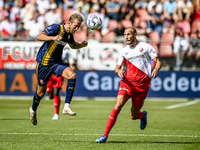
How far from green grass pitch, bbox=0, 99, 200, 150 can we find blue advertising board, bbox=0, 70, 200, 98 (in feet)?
15.8

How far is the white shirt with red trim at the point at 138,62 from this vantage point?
293 inches

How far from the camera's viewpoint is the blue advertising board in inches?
687

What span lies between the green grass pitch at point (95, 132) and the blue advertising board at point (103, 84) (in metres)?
4.82

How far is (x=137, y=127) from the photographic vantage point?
374 inches

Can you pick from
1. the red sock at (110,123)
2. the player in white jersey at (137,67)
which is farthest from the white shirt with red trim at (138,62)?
the red sock at (110,123)

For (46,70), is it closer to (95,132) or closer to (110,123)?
(95,132)

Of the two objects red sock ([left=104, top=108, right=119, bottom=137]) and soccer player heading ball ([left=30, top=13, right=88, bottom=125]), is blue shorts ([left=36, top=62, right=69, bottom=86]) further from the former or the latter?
red sock ([left=104, top=108, right=119, bottom=137])

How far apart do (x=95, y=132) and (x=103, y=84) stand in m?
9.32

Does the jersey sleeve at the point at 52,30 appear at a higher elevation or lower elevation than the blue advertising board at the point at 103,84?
higher

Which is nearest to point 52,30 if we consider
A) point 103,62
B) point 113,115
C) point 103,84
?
point 113,115

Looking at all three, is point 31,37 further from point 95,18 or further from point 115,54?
point 95,18

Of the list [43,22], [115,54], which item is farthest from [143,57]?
[43,22]

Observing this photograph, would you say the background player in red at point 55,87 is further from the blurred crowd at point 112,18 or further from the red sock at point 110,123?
the blurred crowd at point 112,18

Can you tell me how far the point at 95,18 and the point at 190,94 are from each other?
401 inches
